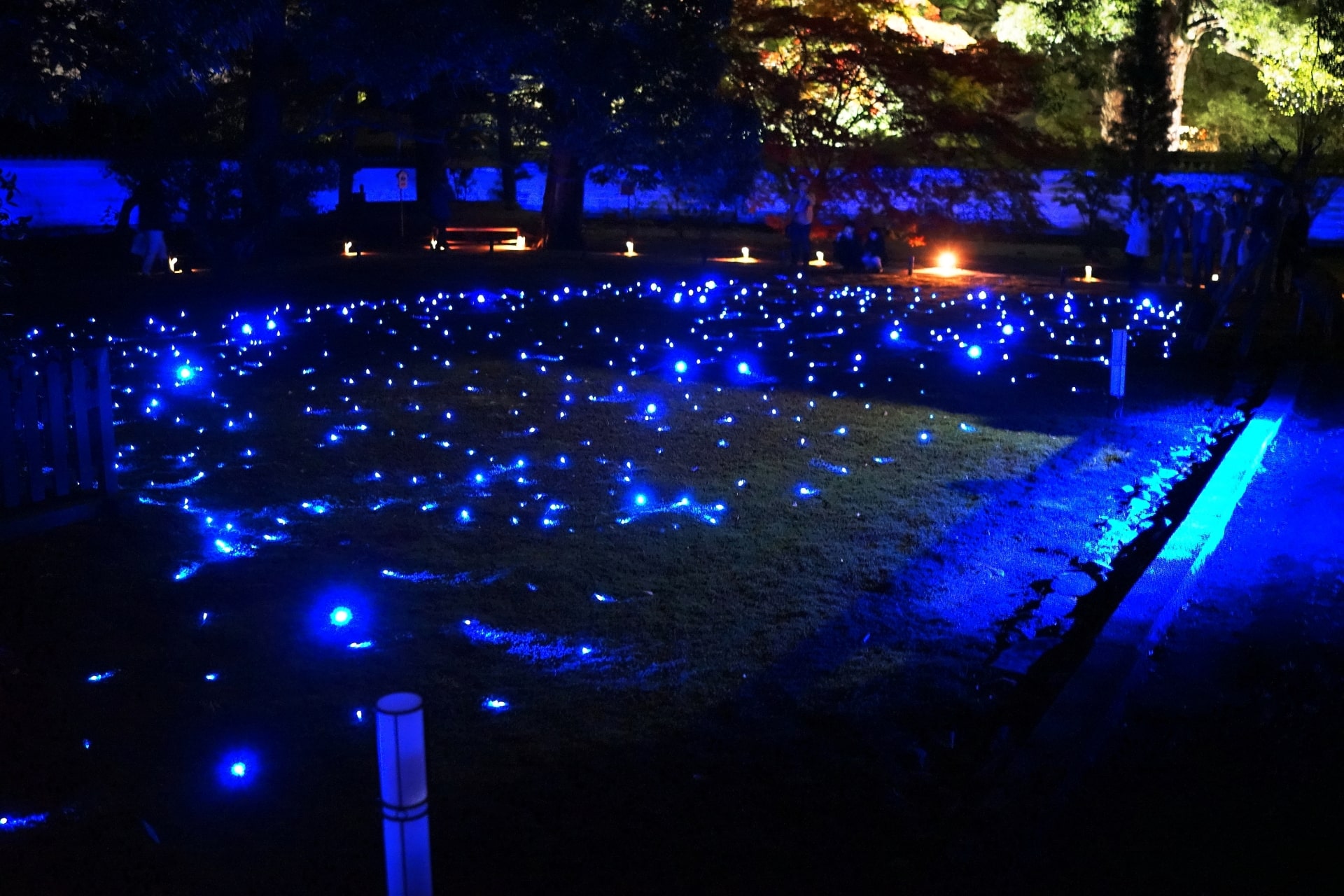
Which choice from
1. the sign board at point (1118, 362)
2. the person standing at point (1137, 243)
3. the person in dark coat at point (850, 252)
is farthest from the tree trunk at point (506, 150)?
the sign board at point (1118, 362)

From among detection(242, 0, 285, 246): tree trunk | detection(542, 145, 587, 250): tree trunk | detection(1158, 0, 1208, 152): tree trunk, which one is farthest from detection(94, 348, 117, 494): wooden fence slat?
detection(1158, 0, 1208, 152): tree trunk

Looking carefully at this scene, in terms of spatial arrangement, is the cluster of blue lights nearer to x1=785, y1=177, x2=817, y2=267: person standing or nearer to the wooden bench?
x1=785, y1=177, x2=817, y2=267: person standing

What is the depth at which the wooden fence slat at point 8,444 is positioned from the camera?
7234 mm

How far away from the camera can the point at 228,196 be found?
2395 cm

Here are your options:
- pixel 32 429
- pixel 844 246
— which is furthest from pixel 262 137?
pixel 32 429

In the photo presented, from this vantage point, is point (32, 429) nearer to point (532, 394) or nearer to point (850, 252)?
point (532, 394)

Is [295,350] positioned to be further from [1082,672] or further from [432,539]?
[1082,672]

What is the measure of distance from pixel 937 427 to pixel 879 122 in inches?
779

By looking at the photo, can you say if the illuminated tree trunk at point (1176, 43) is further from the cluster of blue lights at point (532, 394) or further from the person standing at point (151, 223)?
the person standing at point (151, 223)

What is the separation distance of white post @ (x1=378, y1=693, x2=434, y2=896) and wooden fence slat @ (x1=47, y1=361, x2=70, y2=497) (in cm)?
511

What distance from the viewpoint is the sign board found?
1162 cm

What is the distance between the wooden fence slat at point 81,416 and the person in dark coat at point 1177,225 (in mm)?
20741

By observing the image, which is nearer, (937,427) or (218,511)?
(218,511)

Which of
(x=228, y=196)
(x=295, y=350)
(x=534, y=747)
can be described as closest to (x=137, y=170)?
(x=228, y=196)
